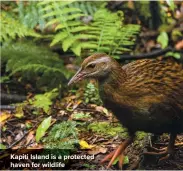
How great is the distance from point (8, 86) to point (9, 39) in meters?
0.61

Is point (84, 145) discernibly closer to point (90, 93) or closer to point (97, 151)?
point (97, 151)

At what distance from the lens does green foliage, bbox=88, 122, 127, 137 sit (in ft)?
11.0

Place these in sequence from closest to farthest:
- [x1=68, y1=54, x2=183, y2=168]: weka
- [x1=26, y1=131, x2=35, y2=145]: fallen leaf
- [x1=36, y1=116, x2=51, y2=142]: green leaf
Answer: [x1=68, y1=54, x2=183, y2=168]: weka, [x1=36, y1=116, x2=51, y2=142]: green leaf, [x1=26, y1=131, x2=35, y2=145]: fallen leaf

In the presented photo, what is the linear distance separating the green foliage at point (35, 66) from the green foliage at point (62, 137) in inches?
49.4

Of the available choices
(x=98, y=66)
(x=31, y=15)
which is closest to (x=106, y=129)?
(x=98, y=66)

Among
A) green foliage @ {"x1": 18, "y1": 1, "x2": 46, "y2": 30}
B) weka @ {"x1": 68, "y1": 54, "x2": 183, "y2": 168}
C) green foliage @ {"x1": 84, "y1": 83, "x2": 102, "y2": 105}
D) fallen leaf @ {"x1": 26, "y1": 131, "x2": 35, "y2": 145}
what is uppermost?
green foliage @ {"x1": 18, "y1": 1, "x2": 46, "y2": 30}

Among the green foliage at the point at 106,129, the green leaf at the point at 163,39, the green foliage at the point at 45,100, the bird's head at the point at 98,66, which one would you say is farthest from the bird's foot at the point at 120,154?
the green leaf at the point at 163,39

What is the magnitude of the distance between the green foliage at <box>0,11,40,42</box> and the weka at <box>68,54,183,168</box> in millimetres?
2039

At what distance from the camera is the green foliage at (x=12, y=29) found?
4900 millimetres

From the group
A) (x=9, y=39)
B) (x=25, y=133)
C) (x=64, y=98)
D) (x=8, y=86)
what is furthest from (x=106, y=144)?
(x=9, y=39)

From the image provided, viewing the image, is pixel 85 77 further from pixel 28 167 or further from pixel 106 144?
pixel 28 167

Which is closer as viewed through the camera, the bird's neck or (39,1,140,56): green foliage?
the bird's neck

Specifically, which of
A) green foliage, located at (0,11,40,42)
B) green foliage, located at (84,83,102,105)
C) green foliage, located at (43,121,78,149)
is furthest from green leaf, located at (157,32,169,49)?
green foliage, located at (43,121,78,149)

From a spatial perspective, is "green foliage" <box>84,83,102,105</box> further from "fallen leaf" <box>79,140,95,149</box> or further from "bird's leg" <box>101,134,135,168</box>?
"bird's leg" <box>101,134,135,168</box>
